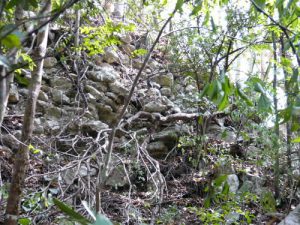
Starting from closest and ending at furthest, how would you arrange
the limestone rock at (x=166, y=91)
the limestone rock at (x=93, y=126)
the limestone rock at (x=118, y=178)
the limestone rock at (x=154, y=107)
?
the limestone rock at (x=118, y=178)
the limestone rock at (x=93, y=126)
the limestone rock at (x=154, y=107)
the limestone rock at (x=166, y=91)

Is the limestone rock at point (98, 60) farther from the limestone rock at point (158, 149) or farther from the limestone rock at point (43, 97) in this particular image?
the limestone rock at point (158, 149)

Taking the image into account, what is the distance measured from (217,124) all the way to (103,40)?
9.67 ft

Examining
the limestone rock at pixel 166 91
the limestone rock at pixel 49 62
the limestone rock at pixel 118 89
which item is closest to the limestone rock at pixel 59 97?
the limestone rock at pixel 49 62

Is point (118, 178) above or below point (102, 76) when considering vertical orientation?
below

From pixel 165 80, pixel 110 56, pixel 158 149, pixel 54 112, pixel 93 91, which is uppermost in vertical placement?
pixel 110 56

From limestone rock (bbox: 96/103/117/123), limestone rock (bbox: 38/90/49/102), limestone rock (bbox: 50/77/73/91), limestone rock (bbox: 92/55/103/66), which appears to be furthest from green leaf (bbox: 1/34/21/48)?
limestone rock (bbox: 92/55/103/66)

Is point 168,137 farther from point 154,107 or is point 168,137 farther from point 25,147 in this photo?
point 25,147

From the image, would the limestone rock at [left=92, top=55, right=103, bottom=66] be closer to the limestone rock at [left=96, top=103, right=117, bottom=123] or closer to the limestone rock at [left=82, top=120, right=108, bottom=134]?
the limestone rock at [left=96, top=103, right=117, bottom=123]

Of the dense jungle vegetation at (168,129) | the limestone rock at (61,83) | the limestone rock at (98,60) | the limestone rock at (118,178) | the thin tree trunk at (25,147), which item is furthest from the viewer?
the limestone rock at (98,60)

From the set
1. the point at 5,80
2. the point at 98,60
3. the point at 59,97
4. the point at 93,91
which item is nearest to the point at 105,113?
the point at 93,91

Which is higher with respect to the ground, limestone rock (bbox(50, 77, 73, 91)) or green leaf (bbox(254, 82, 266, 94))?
limestone rock (bbox(50, 77, 73, 91))

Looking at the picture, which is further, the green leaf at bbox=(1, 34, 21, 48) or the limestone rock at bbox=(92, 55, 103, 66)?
the limestone rock at bbox=(92, 55, 103, 66)

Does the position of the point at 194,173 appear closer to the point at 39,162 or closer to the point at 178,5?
the point at 39,162

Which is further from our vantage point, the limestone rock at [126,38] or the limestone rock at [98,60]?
the limestone rock at [126,38]
